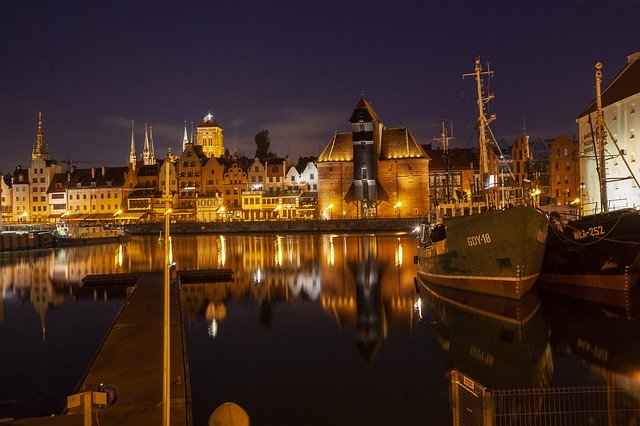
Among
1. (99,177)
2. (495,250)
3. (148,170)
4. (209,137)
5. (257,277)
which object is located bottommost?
(257,277)

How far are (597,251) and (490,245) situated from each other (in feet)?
18.8

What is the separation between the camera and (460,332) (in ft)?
66.1

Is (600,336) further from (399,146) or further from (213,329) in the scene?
(399,146)

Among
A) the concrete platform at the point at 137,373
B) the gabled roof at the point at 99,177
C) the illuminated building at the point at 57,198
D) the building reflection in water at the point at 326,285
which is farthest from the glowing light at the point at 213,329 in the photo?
the illuminated building at the point at 57,198

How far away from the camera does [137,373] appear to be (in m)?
12.7

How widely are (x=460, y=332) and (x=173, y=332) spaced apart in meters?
9.57

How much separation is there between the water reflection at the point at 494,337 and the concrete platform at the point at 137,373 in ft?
25.0

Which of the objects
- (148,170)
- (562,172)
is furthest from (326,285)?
(148,170)

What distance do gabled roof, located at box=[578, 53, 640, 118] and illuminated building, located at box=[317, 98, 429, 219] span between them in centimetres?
4620

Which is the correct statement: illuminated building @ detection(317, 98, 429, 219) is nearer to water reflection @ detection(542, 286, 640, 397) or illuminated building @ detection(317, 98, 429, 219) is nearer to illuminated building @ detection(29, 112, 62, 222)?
illuminated building @ detection(29, 112, 62, 222)

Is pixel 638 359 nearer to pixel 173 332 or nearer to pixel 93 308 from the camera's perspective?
pixel 173 332

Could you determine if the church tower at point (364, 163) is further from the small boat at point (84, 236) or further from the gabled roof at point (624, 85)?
the gabled roof at point (624, 85)

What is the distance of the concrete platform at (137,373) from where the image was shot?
992 cm

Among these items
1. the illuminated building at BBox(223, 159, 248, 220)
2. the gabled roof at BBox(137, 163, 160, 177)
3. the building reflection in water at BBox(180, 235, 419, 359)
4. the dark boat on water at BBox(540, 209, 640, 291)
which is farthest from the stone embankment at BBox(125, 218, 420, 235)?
the dark boat on water at BBox(540, 209, 640, 291)
